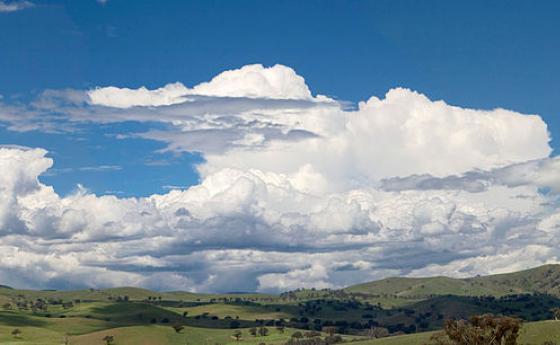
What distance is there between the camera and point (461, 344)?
179375 millimetres

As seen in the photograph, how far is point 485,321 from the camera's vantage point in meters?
178

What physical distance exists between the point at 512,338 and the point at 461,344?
12089mm

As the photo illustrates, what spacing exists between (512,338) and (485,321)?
26.5 ft

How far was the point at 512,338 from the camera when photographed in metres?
179

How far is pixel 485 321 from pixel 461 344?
788cm
